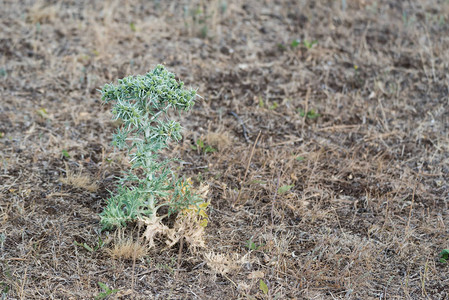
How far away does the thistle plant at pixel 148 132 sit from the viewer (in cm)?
322

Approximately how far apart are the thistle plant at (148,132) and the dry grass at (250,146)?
0.24 meters

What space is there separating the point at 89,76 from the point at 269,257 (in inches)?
118

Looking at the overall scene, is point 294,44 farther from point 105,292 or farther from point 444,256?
point 105,292

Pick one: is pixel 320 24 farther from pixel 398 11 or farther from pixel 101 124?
pixel 101 124

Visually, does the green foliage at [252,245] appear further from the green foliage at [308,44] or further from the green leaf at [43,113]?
the green foliage at [308,44]

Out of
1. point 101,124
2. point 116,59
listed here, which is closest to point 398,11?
point 116,59

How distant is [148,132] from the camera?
3.36 metres

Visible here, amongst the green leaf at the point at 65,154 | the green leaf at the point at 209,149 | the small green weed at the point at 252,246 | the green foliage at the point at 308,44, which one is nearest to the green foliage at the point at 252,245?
the small green weed at the point at 252,246

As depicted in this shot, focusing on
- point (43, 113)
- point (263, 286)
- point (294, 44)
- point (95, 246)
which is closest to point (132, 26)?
point (43, 113)

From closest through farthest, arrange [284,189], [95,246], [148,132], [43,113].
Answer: [148,132]
[95,246]
[284,189]
[43,113]

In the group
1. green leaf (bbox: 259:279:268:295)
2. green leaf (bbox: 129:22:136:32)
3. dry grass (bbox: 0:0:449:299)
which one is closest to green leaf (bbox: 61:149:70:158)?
dry grass (bbox: 0:0:449:299)

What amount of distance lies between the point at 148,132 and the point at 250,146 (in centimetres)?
155

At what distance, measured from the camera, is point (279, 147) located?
4.78 metres

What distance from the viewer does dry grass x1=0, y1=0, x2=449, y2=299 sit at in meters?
3.47
